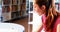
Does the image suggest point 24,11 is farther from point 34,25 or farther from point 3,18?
point 34,25

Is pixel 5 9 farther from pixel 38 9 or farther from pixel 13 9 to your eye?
pixel 38 9

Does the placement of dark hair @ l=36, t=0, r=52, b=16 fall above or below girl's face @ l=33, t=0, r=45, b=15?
above

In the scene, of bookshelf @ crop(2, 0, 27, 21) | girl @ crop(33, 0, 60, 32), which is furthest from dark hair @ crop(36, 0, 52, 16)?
bookshelf @ crop(2, 0, 27, 21)

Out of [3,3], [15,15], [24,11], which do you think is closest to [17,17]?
[15,15]

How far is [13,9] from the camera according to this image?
5.51m

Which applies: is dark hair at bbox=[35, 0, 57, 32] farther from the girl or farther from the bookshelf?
the bookshelf

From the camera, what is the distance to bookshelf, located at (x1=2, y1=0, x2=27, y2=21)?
5014mm

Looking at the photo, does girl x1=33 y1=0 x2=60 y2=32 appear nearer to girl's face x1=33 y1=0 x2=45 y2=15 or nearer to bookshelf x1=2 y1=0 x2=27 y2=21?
girl's face x1=33 y1=0 x2=45 y2=15

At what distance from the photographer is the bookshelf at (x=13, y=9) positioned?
16.4 ft

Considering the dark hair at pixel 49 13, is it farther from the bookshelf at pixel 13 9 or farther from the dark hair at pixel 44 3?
the bookshelf at pixel 13 9

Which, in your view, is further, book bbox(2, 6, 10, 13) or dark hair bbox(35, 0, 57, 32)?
book bbox(2, 6, 10, 13)

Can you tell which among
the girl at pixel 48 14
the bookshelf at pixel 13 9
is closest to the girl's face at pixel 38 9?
the girl at pixel 48 14

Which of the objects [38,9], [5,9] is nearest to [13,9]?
[5,9]

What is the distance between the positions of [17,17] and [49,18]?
14.1ft
